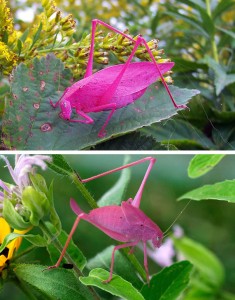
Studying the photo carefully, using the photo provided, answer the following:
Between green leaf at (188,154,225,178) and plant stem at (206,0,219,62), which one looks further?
plant stem at (206,0,219,62)

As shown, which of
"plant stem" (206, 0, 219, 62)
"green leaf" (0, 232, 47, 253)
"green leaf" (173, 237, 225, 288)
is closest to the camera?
"green leaf" (173, 237, 225, 288)

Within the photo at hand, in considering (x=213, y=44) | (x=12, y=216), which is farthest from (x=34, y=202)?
(x=213, y=44)

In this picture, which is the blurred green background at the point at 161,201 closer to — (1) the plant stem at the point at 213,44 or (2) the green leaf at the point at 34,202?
(2) the green leaf at the point at 34,202

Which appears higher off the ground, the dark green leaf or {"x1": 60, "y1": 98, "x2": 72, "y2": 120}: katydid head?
{"x1": 60, "y1": 98, "x2": 72, "y2": 120}: katydid head

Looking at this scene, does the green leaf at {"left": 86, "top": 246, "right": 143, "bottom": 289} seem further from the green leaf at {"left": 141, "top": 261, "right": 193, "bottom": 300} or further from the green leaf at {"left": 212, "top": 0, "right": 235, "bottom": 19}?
the green leaf at {"left": 212, "top": 0, "right": 235, "bottom": 19}

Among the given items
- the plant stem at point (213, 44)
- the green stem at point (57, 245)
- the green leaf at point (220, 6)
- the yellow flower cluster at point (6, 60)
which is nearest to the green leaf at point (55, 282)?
the green stem at point (57, 245)

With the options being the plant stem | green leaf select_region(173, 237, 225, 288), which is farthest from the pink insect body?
the plant stem

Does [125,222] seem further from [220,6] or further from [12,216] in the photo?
[220,6]

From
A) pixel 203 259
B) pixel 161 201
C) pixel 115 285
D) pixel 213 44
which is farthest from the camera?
pixel 213 44
